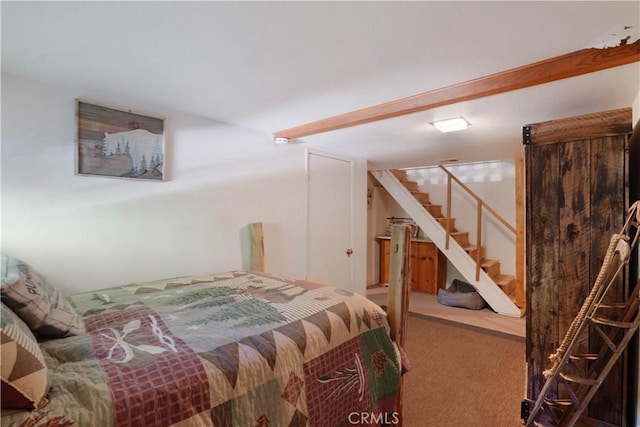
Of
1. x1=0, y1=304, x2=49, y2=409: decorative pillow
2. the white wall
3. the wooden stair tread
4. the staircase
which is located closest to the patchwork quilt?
x1=0, y1=304, x2=49, y2=409: decorative pillow

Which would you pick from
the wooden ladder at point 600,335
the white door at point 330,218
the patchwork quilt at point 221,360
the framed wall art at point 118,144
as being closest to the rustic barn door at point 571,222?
the wooden ladder at point 600,335

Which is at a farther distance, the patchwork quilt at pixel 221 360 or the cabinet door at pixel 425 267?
the cabinet door at pixel 425 267

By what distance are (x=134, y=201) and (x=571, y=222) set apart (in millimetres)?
2711

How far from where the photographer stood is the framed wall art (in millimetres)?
1761

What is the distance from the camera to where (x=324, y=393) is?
1.19 metres

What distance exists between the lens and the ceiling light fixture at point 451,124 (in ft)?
7.29

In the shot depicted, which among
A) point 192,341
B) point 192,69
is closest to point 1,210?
point 192,69

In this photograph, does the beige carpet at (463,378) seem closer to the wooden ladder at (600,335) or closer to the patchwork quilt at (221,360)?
the wooden ladder at (600,335)

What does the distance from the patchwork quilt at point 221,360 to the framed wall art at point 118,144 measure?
2.60ft

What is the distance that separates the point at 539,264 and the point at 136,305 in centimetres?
221

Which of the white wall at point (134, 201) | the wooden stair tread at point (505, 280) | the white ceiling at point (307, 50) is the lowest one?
the wooden stair tread at point (505, 280)

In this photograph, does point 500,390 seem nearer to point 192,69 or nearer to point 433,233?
point 433,233

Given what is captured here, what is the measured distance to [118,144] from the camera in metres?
1.89

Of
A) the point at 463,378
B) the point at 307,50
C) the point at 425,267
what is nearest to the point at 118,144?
the point at 307,50
